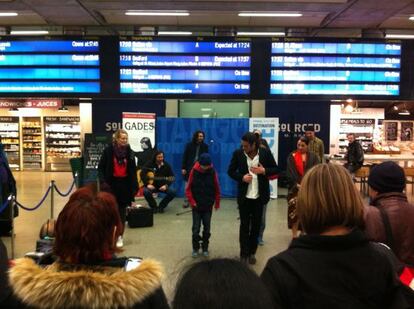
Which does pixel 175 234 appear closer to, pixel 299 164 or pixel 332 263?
pixel 299 164

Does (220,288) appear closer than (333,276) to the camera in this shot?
Yes

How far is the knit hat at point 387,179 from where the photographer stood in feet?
8.59

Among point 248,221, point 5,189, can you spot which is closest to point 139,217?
point 5,189

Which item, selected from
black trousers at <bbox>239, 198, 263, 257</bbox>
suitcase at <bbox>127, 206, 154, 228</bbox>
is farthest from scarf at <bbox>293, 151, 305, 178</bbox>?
suitcase at <bbox>127, 206, 154, 228</bbox>

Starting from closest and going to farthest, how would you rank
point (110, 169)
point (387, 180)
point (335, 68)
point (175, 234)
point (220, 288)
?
point (220, 288), point (387, 180), point (110, 169), point (175, 234), point (335, 68)

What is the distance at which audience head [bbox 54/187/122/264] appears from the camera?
1652mm

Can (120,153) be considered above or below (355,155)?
above

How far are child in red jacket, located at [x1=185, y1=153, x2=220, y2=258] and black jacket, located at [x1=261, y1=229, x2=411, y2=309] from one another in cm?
452

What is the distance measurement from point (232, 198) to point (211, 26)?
4.47 metres

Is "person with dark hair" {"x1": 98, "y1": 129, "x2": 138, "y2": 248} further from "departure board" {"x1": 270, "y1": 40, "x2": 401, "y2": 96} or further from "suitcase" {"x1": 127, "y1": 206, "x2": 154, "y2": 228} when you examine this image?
"departure board" {"x1": 270, "y1": 40, "x2": 401, "y2": 96}

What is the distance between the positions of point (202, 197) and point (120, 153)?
133 cm

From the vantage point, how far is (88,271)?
160 cm

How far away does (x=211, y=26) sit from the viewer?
11.5 metres

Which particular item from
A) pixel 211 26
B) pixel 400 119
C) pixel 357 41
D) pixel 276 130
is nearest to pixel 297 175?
pixel 357 41
